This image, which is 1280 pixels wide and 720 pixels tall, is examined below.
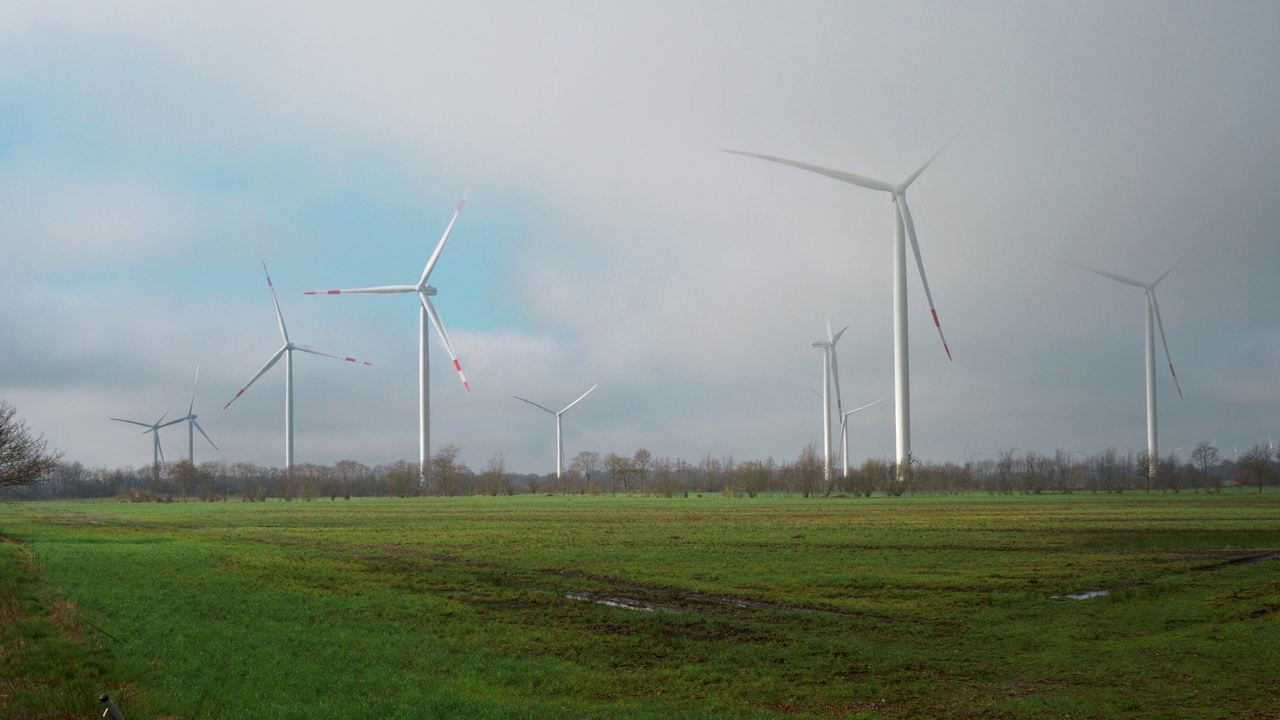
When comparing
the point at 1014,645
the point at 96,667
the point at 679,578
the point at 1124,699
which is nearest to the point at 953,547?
the point at 679,578

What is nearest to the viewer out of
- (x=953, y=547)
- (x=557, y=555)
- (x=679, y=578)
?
(x=679, y=578)

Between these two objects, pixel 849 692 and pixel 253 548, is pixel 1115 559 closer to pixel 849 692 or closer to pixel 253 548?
pixel 849 692

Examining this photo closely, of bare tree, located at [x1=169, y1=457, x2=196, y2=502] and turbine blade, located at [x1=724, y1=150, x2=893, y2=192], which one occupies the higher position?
turbine blade, located at [x1=724, y1=150, x2=893, y2=192]


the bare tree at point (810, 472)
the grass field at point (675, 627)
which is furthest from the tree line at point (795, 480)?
the grass field at point (675, 627)

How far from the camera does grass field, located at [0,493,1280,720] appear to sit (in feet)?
60.5

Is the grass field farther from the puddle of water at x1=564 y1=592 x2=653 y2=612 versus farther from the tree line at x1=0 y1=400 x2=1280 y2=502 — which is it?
the tree line at x1=0 y1=400 x2=1280 y2=502

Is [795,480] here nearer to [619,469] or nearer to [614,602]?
[619,469]

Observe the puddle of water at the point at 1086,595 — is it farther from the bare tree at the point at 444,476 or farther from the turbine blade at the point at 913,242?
the bare tree at the point at 444,476

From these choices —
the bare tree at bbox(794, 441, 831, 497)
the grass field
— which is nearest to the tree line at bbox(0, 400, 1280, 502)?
the bare tree at bbox(794, 441, 831, 497)

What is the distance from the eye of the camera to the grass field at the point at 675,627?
1845 cm

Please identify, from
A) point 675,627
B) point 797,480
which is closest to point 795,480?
point 797,480

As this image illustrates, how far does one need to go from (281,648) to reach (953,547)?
115 ft

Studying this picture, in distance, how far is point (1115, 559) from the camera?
41500 mm

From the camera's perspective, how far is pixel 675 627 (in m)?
25.7
